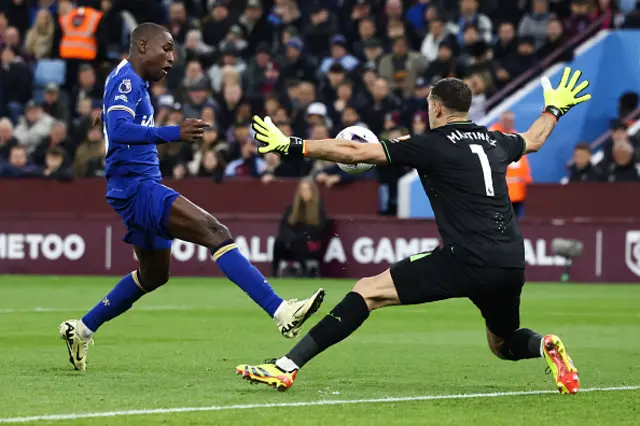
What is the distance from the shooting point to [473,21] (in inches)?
984

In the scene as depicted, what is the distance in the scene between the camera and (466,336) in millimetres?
13062

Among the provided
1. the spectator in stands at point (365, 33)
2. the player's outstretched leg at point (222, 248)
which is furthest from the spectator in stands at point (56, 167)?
the player's outstretched leg at point (222, 248)

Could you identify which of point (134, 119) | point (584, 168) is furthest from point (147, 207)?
point (584, 168)

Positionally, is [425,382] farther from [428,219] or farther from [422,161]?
[428,219]

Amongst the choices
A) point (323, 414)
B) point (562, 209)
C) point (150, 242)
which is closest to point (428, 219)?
point (562, 209)

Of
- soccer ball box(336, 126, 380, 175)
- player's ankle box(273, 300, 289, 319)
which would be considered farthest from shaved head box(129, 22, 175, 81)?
player's ankle box(273, 300, 289, 319)

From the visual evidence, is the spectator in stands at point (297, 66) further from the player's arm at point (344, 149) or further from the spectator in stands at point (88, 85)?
the player's arm at point (344, 149)

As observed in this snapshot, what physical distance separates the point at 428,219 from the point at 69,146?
6.53 m

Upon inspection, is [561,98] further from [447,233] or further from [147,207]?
[147,207]

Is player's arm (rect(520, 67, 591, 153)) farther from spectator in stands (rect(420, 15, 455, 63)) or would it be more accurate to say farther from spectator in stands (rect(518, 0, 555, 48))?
spectator in stands (rect(518, 0, 555, 48))

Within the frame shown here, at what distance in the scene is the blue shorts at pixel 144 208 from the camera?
966cm

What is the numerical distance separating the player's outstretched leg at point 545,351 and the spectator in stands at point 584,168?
533 inches

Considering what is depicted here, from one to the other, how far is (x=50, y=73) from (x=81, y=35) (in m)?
0.98

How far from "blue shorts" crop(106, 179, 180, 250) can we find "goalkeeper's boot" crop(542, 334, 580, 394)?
8.79 feet
